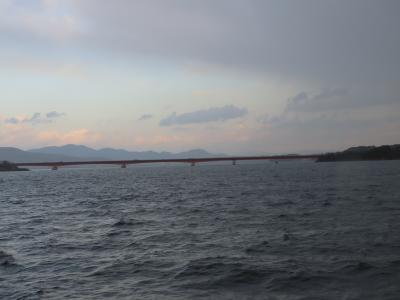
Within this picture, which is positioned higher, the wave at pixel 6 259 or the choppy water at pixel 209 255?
the choppy water at pixel 209 255

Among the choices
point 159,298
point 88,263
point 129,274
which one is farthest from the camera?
point 88,263

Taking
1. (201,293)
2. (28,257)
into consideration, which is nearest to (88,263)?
(28,257)

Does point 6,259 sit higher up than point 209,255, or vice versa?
point 209,255

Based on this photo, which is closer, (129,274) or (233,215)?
(129,274)

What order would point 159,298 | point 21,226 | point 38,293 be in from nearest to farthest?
point 159,298, point 38,293, point 21,226

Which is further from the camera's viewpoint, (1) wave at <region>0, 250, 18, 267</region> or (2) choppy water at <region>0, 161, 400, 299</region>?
(1) wave at <region>0, 250, 18, 267</region>

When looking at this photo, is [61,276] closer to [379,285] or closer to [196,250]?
[196,250]

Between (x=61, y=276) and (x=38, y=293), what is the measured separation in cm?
206

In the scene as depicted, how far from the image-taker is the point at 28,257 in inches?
810

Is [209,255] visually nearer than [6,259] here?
Yes

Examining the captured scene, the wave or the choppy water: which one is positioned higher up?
the choppy water

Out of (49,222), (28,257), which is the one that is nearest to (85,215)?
(49,222)

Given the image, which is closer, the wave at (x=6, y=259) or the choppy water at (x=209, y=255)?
the choppy water at (x=209, y=255)

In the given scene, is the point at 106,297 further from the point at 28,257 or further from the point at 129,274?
the point at 28,257
